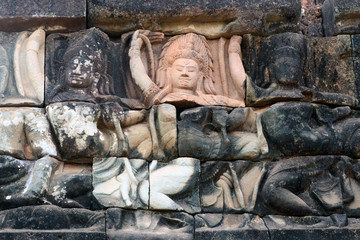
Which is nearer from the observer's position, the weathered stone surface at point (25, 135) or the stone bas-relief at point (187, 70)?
the weathered stone surface at point (25, 135)

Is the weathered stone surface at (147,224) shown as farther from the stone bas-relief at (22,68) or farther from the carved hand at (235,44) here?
the carved hand at (235,44)

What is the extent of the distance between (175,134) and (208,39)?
1276 mm

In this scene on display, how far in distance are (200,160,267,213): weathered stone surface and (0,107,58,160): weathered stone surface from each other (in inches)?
57.6

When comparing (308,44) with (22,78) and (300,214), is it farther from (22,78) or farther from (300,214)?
(22,78)

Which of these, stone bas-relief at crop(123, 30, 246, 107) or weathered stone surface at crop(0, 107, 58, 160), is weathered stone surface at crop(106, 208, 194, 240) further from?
stone bas-relief at crop(123, 30, 246, 107)

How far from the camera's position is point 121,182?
7.27 meters

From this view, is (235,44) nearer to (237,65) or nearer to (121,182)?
(237,65)

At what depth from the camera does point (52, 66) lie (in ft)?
25.8

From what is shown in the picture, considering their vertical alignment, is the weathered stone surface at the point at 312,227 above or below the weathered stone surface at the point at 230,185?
below

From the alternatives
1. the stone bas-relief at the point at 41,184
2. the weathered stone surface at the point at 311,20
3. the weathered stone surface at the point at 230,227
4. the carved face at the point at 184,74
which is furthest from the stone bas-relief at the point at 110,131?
the weathered stone surface at the point at 311,20

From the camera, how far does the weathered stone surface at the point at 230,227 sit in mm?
7070

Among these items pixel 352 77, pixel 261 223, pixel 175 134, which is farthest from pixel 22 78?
pixel 352 77

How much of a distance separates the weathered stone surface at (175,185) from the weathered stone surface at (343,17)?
7.30 ft

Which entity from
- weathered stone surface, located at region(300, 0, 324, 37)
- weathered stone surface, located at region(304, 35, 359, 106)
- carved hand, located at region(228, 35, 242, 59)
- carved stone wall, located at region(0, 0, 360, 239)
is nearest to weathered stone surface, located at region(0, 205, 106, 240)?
carved stone wall, located at region(0, 0, 360, 239)
